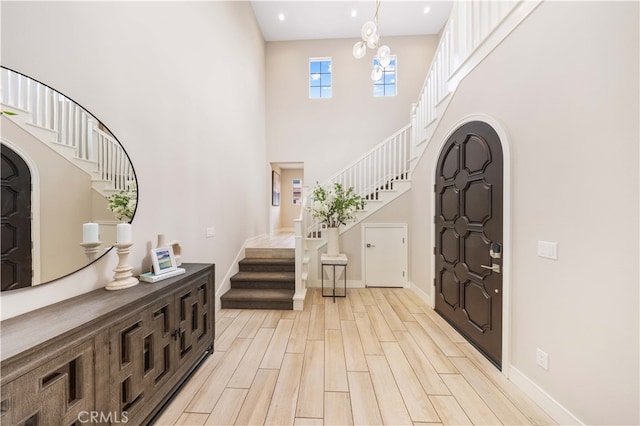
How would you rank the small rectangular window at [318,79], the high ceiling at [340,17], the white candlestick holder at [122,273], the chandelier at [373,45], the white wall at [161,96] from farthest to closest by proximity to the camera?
the small rectangular window at [318,79] < the high ceiling at [340,17] < the chandelier at [373,45] < the white candlestick holder at [122,273] < the white wall at [161,96]

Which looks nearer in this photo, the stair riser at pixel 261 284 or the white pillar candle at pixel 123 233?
the white pillar candle at pixel 123 233

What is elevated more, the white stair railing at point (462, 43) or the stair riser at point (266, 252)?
the white stair railing at point (462, 43)

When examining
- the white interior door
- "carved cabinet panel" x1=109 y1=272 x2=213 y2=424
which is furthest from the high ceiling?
"carved cabinet panel" x1=109 y1=272 x2=213 y2=424

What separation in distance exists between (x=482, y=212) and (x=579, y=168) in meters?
0.93

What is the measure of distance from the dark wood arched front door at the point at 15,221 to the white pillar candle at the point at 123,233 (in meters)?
0.44

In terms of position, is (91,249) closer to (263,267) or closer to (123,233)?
(123,233)

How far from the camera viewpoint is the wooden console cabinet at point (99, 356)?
3.13ft

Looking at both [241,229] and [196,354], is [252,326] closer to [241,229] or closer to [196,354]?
[196,354]

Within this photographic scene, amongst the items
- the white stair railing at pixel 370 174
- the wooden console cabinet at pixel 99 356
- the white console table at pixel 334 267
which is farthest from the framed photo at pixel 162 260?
the white stair railing at pixel 370 174

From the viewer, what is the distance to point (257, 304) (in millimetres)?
3432

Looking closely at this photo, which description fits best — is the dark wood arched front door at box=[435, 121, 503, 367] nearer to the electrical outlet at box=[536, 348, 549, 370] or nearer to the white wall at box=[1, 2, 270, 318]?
the electrical outlet at box=[536, 348, 549, 370]

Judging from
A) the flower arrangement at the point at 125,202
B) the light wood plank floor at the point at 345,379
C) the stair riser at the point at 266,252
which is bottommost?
the light wood plank floor at the point at 345,379

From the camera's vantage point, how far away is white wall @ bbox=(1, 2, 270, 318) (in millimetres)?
1422

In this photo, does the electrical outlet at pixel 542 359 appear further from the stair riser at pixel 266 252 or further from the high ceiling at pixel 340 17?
the high ceiling at pixel 340 17
